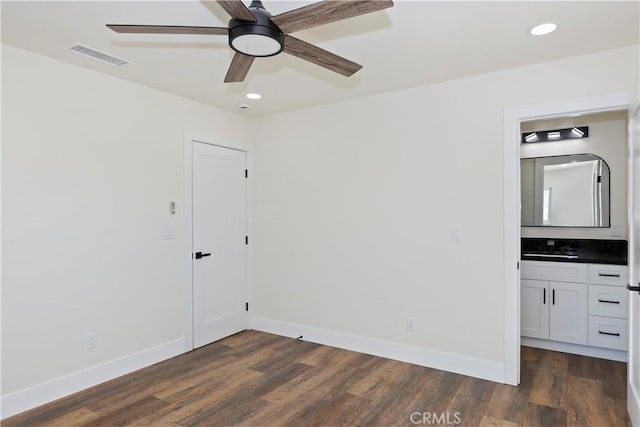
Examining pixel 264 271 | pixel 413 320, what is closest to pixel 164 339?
pixel 264 271

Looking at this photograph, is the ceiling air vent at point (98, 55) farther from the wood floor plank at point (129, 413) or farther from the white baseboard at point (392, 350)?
the white baseboard at point (392, 350)

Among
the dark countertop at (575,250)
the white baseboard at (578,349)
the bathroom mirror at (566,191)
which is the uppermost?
the bathroom mirror at (566,191)

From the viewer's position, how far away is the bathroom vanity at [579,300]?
11.5 ft

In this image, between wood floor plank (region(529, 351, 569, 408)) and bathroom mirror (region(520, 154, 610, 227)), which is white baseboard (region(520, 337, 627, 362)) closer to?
wood floor plank (region(529, 351, 569, 408))

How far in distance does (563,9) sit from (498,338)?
2372 millimetres

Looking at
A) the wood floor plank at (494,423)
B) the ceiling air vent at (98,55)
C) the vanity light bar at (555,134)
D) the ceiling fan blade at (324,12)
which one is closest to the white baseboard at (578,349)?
the wood floor plank at (494,423)

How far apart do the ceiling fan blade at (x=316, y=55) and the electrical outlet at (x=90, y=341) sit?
104 inches

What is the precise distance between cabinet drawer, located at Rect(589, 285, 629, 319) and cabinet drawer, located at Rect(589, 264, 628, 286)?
46mm

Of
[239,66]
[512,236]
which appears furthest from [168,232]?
[512,236]

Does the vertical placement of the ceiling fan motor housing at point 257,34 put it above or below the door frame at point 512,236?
above

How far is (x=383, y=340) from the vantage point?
367 cm

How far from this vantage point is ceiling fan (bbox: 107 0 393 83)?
1.61m

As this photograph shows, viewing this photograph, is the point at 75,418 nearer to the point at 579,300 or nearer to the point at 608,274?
the point at 579,300

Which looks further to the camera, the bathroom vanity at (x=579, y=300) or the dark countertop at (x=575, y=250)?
the dark countertop at (x=575, y=250)
